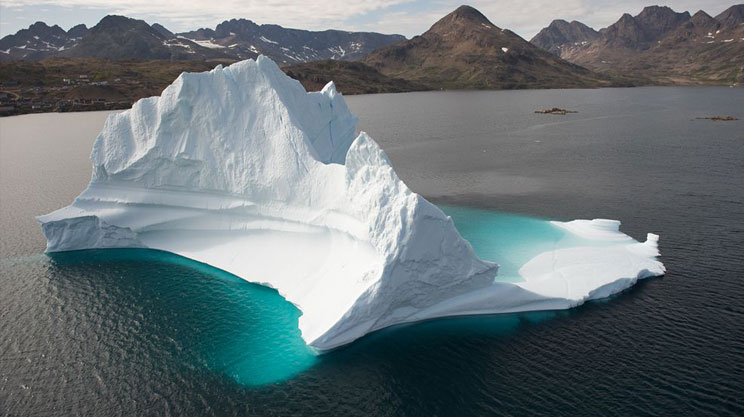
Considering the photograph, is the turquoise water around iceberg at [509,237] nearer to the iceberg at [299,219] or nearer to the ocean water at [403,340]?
the ocean water at [403,340]

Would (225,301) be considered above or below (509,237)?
below

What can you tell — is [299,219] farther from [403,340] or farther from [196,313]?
[403,340]

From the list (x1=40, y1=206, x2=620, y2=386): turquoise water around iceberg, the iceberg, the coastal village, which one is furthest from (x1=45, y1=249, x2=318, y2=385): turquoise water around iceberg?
the coastal village

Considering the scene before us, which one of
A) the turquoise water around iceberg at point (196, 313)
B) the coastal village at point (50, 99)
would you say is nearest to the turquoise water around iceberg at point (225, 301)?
the turquoise water around iceberg at point (196, 313)

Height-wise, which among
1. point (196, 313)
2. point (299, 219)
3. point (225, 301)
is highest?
point (299, 219)

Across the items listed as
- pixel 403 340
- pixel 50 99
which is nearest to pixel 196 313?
pixel 403 340

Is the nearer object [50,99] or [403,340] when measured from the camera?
[403,340]

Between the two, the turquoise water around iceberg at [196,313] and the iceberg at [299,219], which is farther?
the iceberg at [299,219]

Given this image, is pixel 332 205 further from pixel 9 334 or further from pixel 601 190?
pixel 601 190
